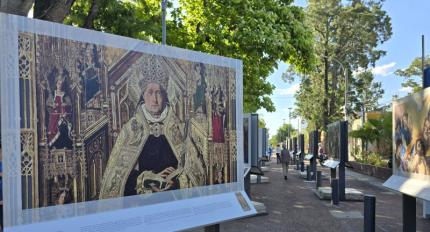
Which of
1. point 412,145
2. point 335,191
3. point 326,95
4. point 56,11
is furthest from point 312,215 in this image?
point 326,95

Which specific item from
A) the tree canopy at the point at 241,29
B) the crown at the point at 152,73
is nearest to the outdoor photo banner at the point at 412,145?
the crown at the point at 152,73

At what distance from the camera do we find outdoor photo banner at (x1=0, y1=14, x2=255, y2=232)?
3.40 m

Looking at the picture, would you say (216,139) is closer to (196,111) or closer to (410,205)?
(196,111)

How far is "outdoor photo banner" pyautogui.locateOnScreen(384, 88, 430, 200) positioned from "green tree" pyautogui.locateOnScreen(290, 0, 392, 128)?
119 ft

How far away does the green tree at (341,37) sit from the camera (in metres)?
43.6

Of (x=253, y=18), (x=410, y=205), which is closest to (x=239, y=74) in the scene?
(x=410, y=205)

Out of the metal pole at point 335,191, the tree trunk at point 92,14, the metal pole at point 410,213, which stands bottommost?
the metal pole at point 335,191

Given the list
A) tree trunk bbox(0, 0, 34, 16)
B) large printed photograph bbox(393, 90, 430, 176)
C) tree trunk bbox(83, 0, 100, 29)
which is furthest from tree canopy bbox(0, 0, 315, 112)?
large printed photograph bbox(393, 90, 430, 176)

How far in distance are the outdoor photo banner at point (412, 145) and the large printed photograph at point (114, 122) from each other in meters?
2.58

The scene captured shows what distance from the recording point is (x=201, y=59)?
5.07 meters

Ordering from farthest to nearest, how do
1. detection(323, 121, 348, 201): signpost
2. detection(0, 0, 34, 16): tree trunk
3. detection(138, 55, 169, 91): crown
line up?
detection(323, 121, 348, 201): signpost, detection(0, 0, 34, 16): tree trunk, detection(138, 55, 169, 91): crown

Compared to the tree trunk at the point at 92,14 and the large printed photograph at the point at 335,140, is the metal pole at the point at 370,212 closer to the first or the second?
the tree trunk at the point at 92,14

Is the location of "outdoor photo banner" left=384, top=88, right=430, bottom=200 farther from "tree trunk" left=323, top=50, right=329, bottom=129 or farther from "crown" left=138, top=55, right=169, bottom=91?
"tree trunk" left=323, top=50, right=329, bottom=129

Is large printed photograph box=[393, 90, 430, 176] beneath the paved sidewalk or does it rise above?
above
